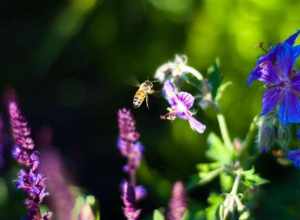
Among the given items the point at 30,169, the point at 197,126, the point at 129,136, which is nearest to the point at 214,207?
the point at 197,126

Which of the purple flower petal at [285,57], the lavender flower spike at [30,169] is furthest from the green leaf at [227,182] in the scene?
the lavender flower spike at [30,169]

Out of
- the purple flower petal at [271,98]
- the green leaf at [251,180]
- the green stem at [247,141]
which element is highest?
the green stem at [247,141]

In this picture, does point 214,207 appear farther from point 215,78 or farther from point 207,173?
point 215,78

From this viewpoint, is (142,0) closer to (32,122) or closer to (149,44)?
(149,44)

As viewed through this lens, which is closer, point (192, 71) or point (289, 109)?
point (289, 109)

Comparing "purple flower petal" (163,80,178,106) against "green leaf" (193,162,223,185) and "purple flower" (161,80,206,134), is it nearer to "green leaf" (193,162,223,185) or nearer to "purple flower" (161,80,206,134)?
"purple flower" (161,80,206,134)

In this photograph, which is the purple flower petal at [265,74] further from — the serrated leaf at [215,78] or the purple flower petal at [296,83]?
the serrated leaf at [215,78]
